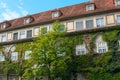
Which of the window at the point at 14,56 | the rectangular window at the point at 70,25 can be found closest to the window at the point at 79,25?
the rectangular window at the point at 70,25

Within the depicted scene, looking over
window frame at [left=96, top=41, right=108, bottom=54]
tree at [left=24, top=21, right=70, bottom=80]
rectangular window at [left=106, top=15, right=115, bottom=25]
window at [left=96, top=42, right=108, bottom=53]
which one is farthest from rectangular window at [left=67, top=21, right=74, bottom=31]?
rectangular window at [left=106, top=15, right=115, bottom=25]

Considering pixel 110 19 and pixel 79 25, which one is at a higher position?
Result: pixel 110 19

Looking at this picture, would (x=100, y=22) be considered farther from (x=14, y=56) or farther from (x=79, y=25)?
(x=14, y=56)

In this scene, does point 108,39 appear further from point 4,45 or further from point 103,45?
point 4,45

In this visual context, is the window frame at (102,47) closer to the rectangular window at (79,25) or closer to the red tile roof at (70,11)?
the rectangular window at (79,25)

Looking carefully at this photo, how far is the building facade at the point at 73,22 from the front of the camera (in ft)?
95.8

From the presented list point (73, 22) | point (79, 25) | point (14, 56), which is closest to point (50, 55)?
point (79, 25)

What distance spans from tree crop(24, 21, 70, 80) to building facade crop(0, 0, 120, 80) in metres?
2.97

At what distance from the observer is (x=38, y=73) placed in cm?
→ 2694

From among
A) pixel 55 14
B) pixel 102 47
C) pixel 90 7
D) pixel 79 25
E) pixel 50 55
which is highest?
pixel 90 7

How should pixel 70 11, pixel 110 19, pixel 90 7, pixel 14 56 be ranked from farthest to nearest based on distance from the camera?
pixel 14 56 → pixel 70 11 → pixel 90 7 → pixel 110 19

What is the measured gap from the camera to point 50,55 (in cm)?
2641

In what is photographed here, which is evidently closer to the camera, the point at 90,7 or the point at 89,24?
the point at 89,24

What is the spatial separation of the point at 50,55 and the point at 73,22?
741 cm
